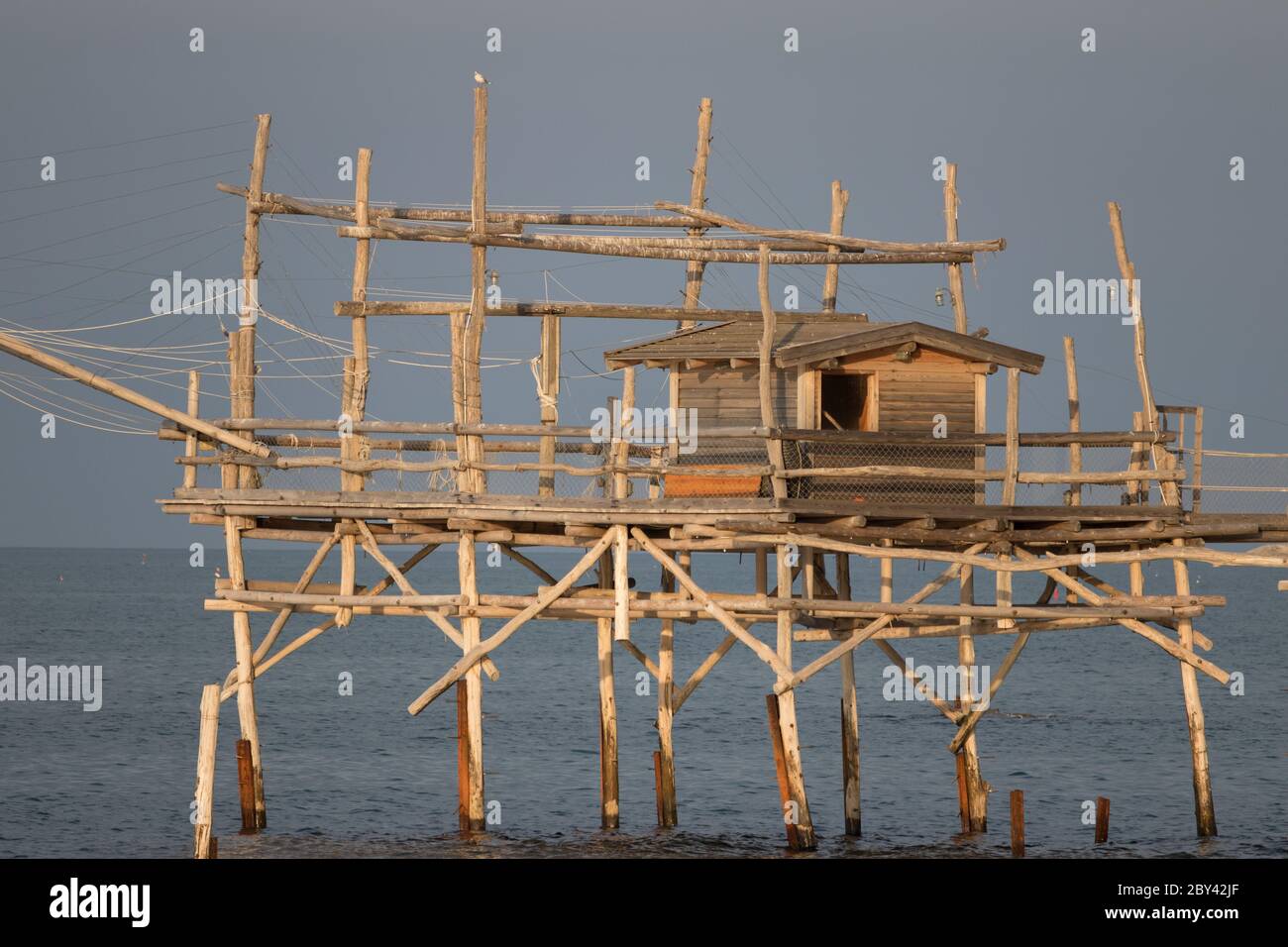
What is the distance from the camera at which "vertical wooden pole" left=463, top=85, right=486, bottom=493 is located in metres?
24.2

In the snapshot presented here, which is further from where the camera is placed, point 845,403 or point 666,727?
point 845,403

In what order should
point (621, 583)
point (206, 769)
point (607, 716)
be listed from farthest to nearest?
point (607, 716), point (621, 583), point (206, 769)

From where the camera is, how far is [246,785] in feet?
86.6

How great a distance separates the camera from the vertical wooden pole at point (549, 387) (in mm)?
24672

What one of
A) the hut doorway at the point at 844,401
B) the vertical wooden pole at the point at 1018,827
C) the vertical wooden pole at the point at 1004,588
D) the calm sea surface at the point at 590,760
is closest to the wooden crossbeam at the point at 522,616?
the calm sea surface at the point at 590,760

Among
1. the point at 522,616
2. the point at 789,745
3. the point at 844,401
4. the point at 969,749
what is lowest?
the point at 969,749

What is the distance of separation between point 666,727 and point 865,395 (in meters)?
6.22

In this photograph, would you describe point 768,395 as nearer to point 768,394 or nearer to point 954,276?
point 768,394

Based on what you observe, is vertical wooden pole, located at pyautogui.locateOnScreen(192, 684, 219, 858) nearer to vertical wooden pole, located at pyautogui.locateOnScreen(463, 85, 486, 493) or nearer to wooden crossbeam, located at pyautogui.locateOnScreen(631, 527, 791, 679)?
vertical wooden pole, located at pyautogui.locateOnScreen(463, 85, 486, 493)

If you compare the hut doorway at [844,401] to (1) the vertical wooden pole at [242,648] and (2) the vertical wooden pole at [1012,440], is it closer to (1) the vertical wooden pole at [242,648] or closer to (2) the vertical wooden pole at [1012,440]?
(2) the vertical wooden pole at [1012,440]

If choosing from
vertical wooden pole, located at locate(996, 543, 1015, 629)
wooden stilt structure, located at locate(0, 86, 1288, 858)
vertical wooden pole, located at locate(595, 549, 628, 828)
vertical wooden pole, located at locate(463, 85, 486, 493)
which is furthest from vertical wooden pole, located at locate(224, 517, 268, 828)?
vertical wooden pole, located at locate(996, 543, 1015, 629)

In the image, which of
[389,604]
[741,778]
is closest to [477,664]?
[389,604]

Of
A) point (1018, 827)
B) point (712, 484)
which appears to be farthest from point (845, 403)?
point (1018, 827)
